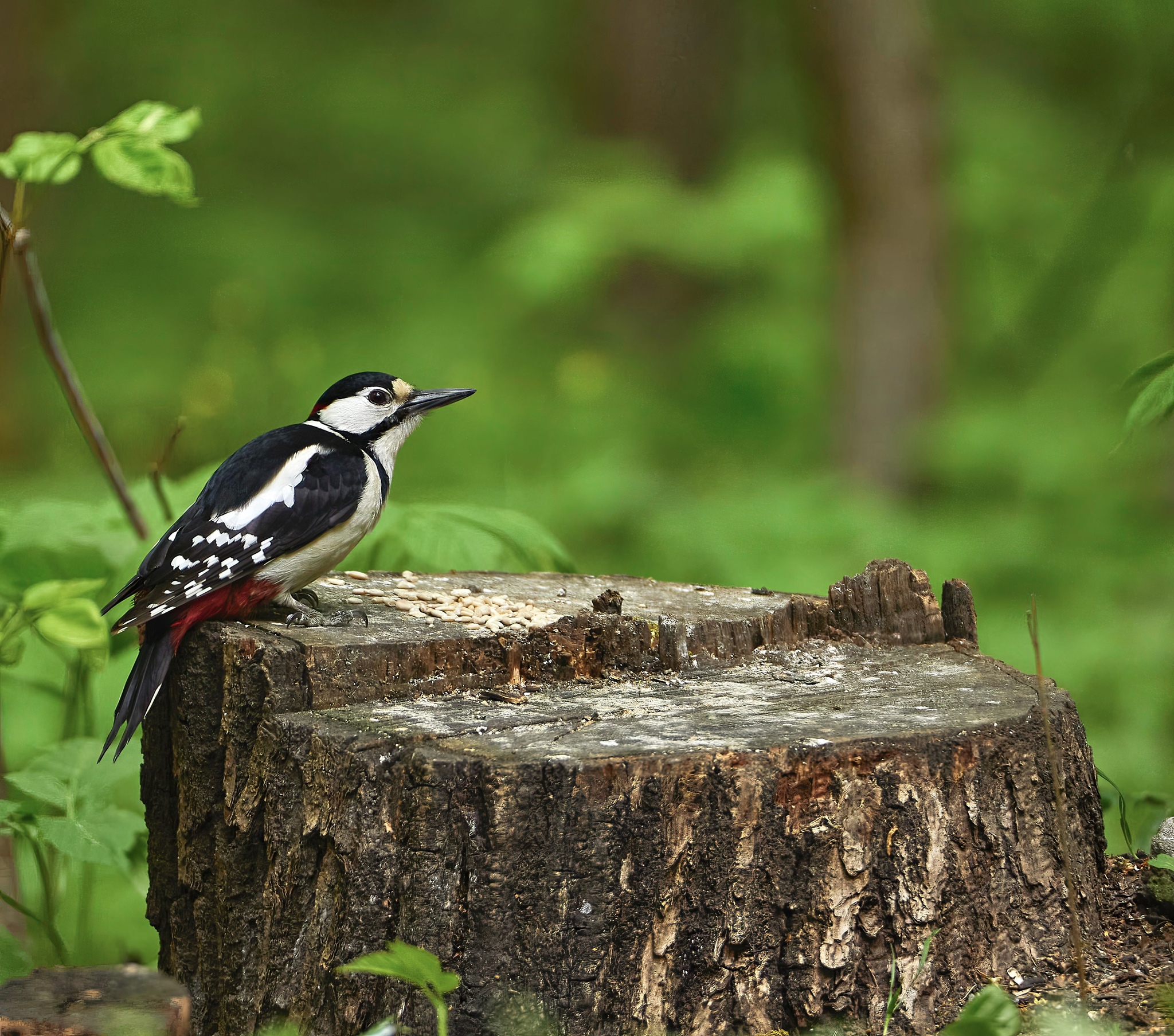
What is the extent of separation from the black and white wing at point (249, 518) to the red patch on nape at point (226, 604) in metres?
0.04

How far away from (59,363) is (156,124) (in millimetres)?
685

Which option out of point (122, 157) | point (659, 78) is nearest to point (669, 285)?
point (659, 78)

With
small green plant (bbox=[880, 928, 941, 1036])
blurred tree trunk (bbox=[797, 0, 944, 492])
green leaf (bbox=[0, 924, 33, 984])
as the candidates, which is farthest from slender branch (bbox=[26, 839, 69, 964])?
blurred tree trunk (bbox=[797, 0, 944, 492])

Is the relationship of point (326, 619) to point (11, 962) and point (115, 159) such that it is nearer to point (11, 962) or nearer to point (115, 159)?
point (11, 962)

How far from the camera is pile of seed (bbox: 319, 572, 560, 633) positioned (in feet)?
8.36

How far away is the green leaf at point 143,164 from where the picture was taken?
2.60 metres

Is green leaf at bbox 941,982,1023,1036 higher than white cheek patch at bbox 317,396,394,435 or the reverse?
the reverse

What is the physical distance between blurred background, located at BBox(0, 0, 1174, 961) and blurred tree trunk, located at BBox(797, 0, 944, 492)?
2cm

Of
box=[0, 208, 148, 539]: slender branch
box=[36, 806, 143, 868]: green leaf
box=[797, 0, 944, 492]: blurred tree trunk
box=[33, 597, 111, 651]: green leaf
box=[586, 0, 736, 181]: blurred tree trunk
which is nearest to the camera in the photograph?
box=[33, 597, 111, 651]: green leaf

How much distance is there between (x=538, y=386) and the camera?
838 centimetres

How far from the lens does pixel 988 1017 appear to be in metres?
1.72

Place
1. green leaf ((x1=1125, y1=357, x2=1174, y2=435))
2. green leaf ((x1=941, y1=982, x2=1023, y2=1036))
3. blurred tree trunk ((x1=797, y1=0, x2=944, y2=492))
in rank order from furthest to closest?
blurred tree trunk ((x1=797, y1=0, x2=944, y2=492)) → green leaf ((x1=1125, y1=357, x2=1174, y2=435)) → green leaf ((x1=941, y1=982, x2=1023, y2=1036))

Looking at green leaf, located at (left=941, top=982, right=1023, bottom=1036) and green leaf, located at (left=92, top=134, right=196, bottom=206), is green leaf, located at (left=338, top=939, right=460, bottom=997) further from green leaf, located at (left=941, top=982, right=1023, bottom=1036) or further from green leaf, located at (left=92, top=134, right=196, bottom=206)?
green leaf, located at (left=92, top=134, right=196, bottom=206)

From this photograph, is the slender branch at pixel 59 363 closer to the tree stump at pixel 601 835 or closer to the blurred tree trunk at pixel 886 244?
the tree stump at pixel 601 835
